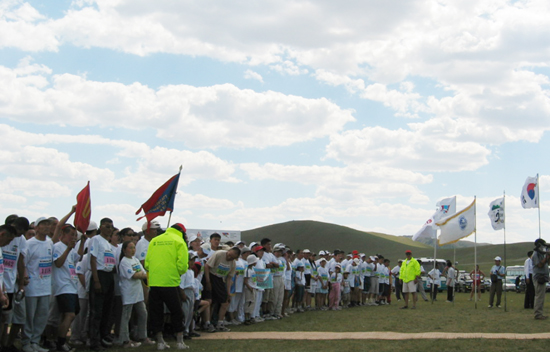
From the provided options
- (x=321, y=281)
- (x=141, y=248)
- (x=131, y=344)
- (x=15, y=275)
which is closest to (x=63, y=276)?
(x=15, y=275)

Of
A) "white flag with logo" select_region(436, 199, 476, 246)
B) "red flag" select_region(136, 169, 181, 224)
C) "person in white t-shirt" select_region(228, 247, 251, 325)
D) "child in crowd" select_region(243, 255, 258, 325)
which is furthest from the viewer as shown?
"white flag with logo" select_region(436, 199, 476, 246)

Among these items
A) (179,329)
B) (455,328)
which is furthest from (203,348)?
(455,328)

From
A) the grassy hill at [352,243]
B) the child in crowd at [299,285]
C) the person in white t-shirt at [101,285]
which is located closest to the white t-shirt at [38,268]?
the person in white t-shirt at [101,285]

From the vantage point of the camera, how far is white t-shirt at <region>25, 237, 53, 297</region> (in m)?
8.71

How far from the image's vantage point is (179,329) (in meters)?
9.52

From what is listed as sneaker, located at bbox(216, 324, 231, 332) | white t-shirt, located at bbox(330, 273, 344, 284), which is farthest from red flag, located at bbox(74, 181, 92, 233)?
white t-shirt, located at bbox(330, 273, 344, 284)

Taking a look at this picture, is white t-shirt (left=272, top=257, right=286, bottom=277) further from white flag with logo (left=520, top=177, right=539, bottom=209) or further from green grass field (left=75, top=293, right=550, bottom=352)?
white flag with logo (left=520, top=177, right=539, bottom=209)

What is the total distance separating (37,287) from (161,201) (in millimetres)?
3614

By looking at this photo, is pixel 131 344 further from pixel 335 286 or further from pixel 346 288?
pixel 346 288

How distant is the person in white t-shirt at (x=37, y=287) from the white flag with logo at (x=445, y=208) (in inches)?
800

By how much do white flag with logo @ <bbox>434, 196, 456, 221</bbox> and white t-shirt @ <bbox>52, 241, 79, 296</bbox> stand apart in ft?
65.1

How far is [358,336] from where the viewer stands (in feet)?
38.1

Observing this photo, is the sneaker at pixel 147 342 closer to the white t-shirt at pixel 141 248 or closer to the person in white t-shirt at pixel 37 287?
the white t-shirt at pixel 141 248

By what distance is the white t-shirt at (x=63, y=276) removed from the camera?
903 cm
